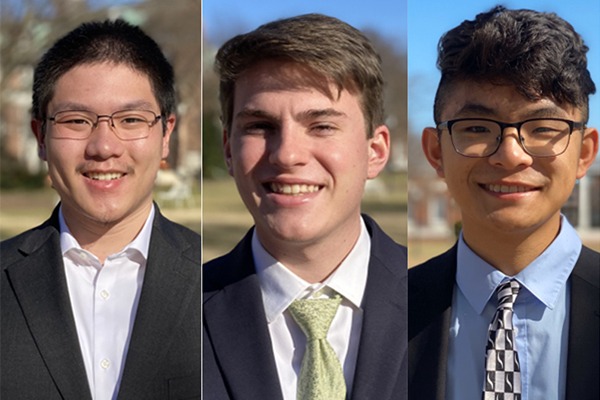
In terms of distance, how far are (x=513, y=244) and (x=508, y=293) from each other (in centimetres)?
18

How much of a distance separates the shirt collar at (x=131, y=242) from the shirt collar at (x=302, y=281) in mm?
479

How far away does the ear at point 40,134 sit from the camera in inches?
129

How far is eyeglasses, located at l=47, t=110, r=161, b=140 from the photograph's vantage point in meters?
3.18

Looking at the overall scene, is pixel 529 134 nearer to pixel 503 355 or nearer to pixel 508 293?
pixel 508 293

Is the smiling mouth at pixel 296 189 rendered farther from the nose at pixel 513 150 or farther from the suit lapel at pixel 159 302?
the nose at pixel 513 150

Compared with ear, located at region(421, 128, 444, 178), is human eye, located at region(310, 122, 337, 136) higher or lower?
higher

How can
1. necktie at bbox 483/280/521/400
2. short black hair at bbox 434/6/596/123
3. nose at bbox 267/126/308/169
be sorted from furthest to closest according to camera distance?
nose at bbox 267/126/308/169 < necktie at bbox 483/280/521/400 < short black hair at bbox 434/6/596/123

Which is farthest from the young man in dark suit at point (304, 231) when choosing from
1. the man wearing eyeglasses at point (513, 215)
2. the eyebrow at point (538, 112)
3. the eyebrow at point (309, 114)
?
the eyebrow at point (538, 112)

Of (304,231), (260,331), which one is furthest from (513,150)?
(260,331)

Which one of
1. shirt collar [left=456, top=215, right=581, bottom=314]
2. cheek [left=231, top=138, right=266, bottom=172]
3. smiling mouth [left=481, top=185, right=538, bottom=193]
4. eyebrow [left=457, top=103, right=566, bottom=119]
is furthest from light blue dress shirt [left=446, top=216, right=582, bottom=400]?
cheek [left=231, top=138, right=266, bottom=172]

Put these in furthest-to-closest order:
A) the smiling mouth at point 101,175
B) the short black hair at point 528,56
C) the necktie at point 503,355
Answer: the smiling mouth at point 101,175, the necktie at point 503,355, the short black hair at point 528,56

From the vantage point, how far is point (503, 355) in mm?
2889

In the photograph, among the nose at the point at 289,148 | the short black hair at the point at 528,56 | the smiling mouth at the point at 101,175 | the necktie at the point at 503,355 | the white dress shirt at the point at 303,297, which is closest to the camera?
the short black hair at the point at 528,56

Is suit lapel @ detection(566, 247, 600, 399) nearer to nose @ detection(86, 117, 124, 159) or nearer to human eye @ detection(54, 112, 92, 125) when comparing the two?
nose @ detection(86, 117, 124, 159)
